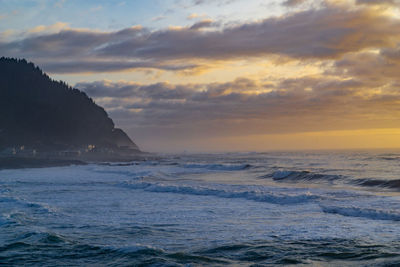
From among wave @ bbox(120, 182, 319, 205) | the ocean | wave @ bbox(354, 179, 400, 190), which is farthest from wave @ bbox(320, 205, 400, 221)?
wave @ bbox(354, 179, 400, 190)

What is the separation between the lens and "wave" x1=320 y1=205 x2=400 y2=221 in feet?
43.0

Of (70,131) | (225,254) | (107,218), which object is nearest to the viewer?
(225,254)

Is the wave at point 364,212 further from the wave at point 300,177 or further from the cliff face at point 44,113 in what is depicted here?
the cliff face at point 44,113

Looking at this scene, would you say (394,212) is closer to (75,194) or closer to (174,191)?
(174,191)

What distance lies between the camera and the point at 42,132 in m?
113

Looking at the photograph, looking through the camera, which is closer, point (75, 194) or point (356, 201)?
point (356, 201)

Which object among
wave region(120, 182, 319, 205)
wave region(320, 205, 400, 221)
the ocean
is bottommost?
wave region(120, 182, 319, 205)

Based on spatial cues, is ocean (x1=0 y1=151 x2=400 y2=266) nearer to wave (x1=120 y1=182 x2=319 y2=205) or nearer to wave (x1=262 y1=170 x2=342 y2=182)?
wave (x1=120 y1=182 x2=319 y2=205)

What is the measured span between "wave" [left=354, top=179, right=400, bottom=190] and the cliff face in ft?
292

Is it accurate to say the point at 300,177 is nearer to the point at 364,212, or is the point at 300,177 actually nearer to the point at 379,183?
the point at 379,183

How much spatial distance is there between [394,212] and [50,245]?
10647 millimetres

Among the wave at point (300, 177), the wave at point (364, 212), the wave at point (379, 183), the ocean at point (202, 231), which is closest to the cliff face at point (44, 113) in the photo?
the wave at point (300, 177)

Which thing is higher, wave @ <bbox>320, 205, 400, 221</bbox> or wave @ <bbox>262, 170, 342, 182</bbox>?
wave @ <bbox>320, 205, 400, 221</bbox>

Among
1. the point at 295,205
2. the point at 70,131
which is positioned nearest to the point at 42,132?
the point at 70,131
